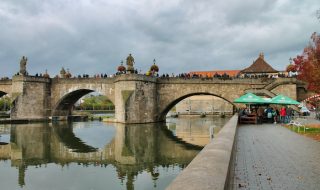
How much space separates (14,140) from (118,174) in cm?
1584

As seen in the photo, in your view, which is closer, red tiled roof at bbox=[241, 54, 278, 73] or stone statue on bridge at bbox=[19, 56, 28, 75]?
stone statue on bridge at bbox=[19, 56, 28, 75]

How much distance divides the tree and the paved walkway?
10150 millimetres

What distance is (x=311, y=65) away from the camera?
2919 centimetres

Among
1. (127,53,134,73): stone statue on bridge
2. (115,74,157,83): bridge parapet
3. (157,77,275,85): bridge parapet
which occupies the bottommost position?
(157,77,275,85): bridge parapet

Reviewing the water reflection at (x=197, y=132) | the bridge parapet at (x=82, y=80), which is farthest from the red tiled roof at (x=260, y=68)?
the bridge parapet at (x=82, y=80)

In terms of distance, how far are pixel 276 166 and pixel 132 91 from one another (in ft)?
112

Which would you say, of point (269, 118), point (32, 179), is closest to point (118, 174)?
point (32, 179)

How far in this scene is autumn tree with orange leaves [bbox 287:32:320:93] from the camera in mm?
22859

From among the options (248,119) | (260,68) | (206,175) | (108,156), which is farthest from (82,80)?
(206,175)

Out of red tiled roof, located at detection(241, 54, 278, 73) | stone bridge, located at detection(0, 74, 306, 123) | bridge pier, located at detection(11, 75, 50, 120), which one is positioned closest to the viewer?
stone bridge, located at detection(0, 74, 306, 123)

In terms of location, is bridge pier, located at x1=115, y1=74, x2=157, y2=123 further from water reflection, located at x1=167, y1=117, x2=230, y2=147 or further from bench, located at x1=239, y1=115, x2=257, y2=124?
bench, located at x1=239, y1=115, x2=257, y2=124

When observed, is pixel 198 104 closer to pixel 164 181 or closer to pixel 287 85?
A: pixel 287 85

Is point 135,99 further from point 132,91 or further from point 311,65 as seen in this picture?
point 311,65

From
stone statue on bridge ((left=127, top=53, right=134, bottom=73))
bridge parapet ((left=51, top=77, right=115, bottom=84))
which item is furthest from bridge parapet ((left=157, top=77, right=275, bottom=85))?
bridge parapet ((left=51, top=77, right=115, bottom=84))
